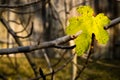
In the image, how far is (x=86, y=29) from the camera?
30.9 inches

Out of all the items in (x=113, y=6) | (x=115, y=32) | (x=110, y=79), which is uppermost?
(x=113, y=6)

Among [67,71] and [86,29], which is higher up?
[86,29]

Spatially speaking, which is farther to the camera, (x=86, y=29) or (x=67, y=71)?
(x=67, y=71)

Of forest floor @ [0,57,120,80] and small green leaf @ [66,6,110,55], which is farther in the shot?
forest floor @ [0,57,120,80]

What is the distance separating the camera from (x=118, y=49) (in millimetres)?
6980

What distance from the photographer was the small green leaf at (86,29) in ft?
2.52

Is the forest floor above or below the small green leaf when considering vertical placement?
below

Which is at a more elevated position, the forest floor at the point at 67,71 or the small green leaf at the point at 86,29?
the small green leaf at the point at 86,29

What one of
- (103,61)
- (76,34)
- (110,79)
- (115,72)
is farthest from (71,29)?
(103,61)

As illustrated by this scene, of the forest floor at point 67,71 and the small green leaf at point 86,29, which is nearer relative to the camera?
the small green leaf at point 86,29

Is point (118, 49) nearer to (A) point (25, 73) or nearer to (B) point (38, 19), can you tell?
(B) point (38, 19)

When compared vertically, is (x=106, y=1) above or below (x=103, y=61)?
above

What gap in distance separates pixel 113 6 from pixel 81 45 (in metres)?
6.30

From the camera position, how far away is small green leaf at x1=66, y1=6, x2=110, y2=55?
30.2 inches
